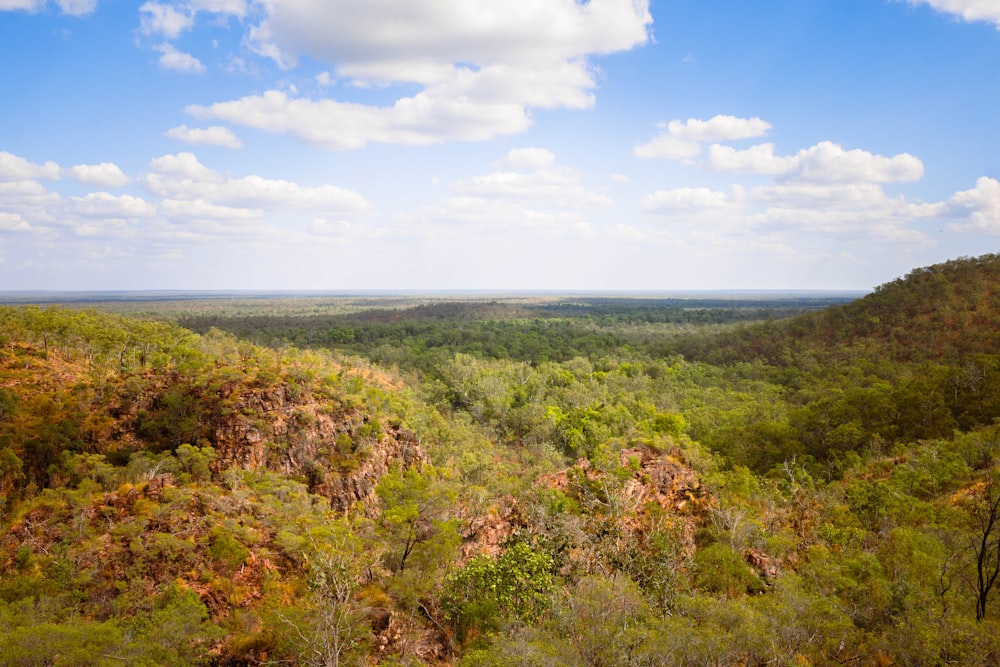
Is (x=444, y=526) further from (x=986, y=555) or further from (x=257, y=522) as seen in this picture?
(x=986, y=555)

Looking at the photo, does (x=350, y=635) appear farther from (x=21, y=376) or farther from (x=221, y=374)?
(x=21, y=376)

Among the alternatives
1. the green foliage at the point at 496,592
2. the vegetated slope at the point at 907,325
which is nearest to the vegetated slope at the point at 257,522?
the green foliage at the point at 496,592

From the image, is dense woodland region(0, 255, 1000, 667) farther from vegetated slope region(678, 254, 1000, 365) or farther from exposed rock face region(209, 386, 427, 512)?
vegetated slope region(678, 254, 1000, 365)

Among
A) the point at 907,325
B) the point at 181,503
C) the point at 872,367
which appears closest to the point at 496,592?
the point at 181,503

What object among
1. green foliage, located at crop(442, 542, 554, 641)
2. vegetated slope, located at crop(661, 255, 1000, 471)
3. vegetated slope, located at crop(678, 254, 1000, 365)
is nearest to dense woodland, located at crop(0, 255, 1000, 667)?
green foliage, located at crop(442, 542, 554, 641)

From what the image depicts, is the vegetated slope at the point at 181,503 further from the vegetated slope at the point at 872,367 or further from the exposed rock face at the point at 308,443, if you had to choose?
the vegetated slope at the point at 872,367
